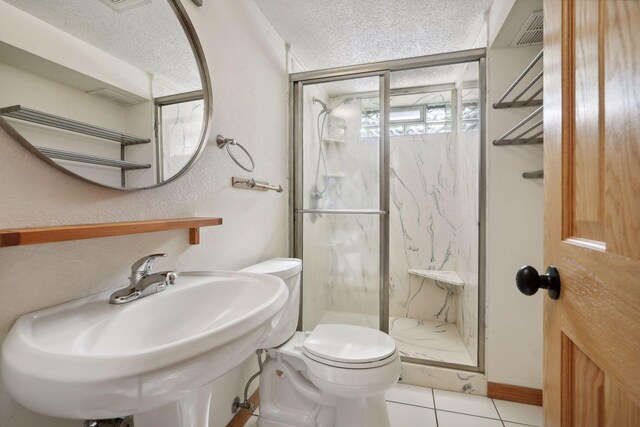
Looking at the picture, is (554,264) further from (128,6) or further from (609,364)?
(128,6)

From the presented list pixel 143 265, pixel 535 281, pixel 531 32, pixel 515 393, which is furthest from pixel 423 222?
pixel 143 265

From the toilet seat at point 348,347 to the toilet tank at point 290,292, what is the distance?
0.38ft

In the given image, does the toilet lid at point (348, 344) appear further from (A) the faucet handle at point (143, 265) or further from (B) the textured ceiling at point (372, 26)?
(B) the textured ceiling at point (372, 26)

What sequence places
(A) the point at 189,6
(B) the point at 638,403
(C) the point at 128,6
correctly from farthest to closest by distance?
(A) the point at 189,6 < (C) the point at 128,6 < (B) the point at 638,403

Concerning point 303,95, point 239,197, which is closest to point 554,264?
point 239,197

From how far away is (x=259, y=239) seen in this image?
1.58 m

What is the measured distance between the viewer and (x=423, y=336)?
2.22 metres

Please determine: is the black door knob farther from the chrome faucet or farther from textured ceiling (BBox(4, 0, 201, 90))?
textured ceiling (BBox(4, 0, 201, 90))

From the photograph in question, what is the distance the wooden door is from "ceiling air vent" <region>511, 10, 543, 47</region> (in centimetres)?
97

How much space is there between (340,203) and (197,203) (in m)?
1.03

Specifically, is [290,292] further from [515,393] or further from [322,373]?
A: [515,393]

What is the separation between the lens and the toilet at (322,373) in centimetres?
116

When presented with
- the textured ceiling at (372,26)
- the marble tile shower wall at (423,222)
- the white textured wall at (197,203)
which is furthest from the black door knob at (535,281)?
the marble tile shower wall at (423,222)

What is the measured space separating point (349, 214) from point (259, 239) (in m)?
0.65
